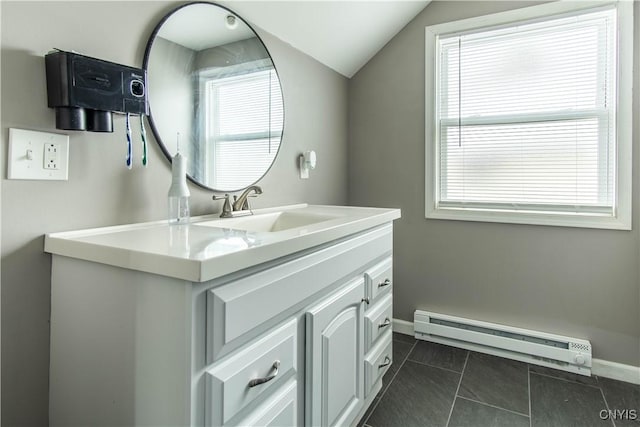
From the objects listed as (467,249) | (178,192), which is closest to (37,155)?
(178,192)

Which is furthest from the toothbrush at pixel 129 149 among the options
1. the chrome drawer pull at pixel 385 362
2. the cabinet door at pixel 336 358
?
the chrome drawer pull at pixel 385 362

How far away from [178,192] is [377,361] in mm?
1062

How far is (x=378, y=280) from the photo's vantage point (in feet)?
5.06

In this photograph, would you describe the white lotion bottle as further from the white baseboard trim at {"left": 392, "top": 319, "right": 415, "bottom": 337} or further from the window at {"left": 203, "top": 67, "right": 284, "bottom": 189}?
the white baseboard trim at {"left": 392, "top": 319, "right": 415, "bottom": 337}

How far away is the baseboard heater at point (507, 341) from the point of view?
195 centimetres

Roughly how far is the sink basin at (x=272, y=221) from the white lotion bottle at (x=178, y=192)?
0.39ft

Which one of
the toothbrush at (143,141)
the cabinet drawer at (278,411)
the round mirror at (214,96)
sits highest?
the round mirror at (214,96)

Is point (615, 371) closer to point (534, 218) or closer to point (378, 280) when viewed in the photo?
point (534, 218)

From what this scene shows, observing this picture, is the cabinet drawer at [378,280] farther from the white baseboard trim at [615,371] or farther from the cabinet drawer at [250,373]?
the white baseboard trim at [615,371]

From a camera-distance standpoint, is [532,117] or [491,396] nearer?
[491,396]

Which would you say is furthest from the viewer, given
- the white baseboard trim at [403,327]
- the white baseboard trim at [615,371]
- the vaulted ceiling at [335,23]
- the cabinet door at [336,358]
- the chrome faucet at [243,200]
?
the white baseboard trim at [403,327]

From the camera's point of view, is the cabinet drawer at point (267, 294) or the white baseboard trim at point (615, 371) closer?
the cabinet drawer at point (267, 294)

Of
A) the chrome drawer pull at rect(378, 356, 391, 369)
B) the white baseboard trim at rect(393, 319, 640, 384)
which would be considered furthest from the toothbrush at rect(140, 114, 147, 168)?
the white baseboard trim at rect(393, 319, 640, 384)

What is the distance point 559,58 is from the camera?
6.56 ft
